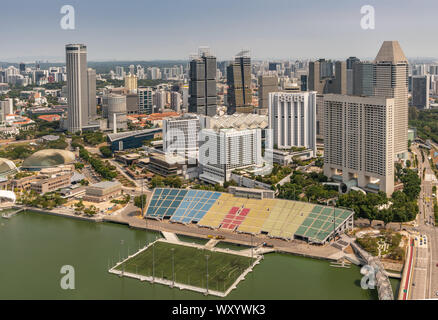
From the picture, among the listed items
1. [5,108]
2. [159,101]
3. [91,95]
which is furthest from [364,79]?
[5,108]

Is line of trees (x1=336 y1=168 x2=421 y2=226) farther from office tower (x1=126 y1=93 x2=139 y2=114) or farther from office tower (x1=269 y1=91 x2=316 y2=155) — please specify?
office tower (x1=126 y1=93 x2=139 y2=114)

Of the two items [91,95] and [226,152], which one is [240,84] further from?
[226,152]

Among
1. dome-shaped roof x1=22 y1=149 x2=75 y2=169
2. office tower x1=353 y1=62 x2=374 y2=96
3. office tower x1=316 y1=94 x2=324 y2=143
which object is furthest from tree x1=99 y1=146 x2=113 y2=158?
office tower x1=353 y1=62 x2=374 y2=96

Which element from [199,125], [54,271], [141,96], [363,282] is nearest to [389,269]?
[363,282]

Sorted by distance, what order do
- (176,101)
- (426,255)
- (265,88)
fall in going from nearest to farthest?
(426,255)
(265,88)
(176,101)

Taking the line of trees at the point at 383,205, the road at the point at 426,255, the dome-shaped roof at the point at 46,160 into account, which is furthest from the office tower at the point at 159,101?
the line of trees at the point at 383,205

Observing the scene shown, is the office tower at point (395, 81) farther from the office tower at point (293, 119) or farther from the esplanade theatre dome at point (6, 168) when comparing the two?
the esplanade theatre dome at point (6, 168)

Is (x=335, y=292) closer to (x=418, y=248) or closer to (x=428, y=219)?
(x=418, y=248)
